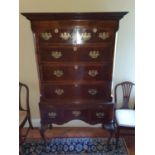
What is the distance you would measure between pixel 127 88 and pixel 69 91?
3.02ft

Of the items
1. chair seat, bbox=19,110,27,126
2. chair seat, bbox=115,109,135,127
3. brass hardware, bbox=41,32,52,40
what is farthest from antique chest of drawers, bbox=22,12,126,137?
chair seat, bbox=19,110,27,126

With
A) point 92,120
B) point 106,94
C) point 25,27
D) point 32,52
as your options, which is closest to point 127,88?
point 106,94

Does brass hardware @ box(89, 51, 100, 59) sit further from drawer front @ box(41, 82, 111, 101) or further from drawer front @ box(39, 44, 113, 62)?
drawer front @ box(41, 82, 111, 101)

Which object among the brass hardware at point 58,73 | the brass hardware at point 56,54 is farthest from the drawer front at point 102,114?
the brass hardware at point 56,54

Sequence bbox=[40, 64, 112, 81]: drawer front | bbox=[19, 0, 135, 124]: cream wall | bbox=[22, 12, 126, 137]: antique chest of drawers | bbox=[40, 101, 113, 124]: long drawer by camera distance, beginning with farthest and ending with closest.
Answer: bbox=[19, 0, 135, 124]: cream wall
bbox=[40, 101, 113, 124]: long drawer
bbox=[40, 64, 112, 81]: drawer front
bbox=[22, 12, 126, 137]: antique chest of drawers

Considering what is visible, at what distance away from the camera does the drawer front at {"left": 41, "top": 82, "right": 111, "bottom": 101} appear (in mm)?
2658

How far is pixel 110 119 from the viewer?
2729 mm

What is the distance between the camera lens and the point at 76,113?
2723 millimetres

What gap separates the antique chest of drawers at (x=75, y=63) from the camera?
8.03 feet

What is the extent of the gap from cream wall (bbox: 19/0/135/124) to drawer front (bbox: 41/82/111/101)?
62 centimetres

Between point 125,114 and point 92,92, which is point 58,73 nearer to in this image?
point 92,92

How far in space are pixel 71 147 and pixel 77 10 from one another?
1852 mm
